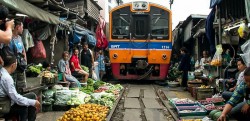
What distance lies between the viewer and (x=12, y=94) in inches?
160

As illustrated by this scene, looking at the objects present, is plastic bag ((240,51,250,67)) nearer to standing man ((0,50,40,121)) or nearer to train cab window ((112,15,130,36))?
standing man ((0,50,40,121))

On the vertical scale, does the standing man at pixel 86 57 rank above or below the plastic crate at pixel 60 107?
above

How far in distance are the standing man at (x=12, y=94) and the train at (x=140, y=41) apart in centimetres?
1028

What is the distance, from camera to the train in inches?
578

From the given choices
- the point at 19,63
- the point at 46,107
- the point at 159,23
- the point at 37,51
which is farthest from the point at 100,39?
the point at 19,63

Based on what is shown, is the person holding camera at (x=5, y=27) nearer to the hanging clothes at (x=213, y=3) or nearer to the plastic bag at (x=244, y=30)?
the plastic bag at (x=244, y=30)

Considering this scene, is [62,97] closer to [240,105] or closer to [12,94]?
[12,94]

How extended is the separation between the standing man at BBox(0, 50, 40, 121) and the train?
405 inches

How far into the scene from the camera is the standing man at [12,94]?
4.07 meters

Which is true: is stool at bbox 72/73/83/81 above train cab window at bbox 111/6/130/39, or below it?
below

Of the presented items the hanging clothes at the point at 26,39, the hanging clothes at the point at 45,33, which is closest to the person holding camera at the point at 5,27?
the hanging clothes at the point at 26,39

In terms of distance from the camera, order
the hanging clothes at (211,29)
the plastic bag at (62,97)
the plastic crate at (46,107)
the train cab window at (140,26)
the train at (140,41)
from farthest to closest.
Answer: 1. the train cab window at (140,26)
2. the train at (140,41)
3. the hanging clothes at (211,29)
4. the plastic bag at (62,97)
5. the plastic crate at (46,107)

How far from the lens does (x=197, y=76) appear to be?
42.5ft

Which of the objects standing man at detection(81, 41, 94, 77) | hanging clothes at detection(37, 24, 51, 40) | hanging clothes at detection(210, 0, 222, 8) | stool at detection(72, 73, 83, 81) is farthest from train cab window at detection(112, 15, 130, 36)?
hanging clothes at detection(37, 24, 51, 40)
